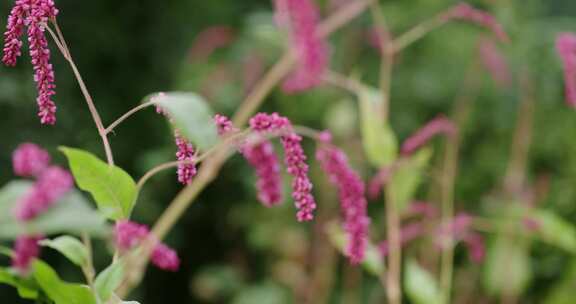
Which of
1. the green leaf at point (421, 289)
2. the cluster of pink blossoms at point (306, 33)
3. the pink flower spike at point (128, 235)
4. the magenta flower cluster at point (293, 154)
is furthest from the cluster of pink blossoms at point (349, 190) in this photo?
the green leaf at point (421, 289)

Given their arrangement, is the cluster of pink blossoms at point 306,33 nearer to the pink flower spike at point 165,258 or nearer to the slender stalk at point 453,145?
the slender stalk at point 453,145

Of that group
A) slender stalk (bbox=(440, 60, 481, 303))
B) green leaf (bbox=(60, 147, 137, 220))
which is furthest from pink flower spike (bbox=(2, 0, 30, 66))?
slender stalk (bbox=(440, 60, 481, 303))

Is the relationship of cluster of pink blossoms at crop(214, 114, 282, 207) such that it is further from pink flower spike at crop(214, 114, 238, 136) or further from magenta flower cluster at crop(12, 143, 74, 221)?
magenta flower cluster at crop(12, 143, 74, 221)

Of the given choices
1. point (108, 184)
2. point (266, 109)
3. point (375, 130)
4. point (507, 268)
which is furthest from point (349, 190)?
point (266, 109)

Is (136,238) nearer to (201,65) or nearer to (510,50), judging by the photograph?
(201,65)

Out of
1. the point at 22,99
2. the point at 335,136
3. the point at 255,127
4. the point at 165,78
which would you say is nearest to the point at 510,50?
the point at 335,136

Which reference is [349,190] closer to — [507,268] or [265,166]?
[265,166]
